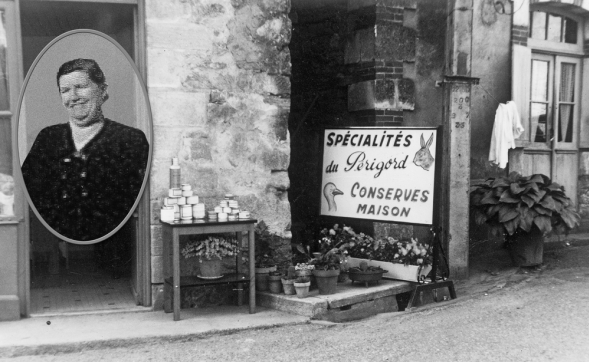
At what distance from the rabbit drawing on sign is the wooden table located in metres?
1.82

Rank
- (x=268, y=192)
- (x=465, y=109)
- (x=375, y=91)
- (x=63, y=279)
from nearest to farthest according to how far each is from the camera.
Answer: (x=268, y=192) → (x=63, y=279) → (x=375, y=91) → (x=465, y=109)

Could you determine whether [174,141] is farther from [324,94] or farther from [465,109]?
[465,109]

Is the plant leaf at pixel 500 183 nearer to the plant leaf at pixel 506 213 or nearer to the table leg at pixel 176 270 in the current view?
the plant leaf at pixel 506 213

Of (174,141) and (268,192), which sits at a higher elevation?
(174,141)

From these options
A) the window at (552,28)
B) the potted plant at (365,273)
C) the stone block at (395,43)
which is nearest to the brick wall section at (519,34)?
the window at (552,28)

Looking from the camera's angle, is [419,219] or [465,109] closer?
[419,219]

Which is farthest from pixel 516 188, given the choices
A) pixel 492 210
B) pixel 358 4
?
pixel 358 4

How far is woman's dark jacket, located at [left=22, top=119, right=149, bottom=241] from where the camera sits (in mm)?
5770

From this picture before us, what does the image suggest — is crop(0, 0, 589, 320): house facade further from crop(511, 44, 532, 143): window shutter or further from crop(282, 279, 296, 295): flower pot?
crop(282, 279, 296, 295): flower pot

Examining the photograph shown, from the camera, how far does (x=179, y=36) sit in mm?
6070

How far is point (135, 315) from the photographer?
5.93 m

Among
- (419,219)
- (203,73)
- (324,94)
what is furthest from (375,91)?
(203,73)

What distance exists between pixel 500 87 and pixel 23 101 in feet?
21.2

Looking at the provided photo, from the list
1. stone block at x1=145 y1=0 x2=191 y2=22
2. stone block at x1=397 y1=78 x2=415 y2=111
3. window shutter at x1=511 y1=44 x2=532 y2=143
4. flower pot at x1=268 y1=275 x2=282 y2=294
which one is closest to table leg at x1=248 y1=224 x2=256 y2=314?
flower pot at x1=268 y1=275 x2=282 y2=294
